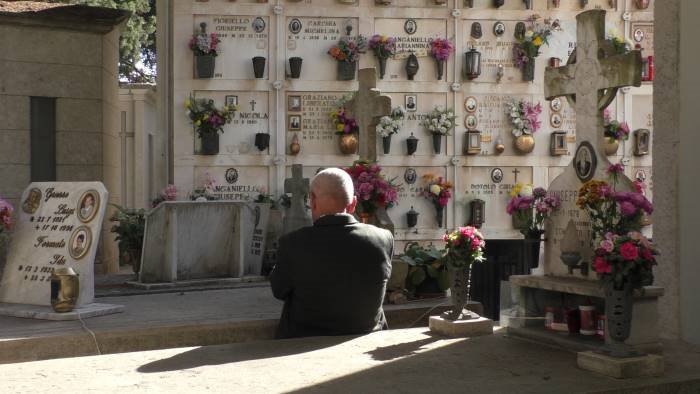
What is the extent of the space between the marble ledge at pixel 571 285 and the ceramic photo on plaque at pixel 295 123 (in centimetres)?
672

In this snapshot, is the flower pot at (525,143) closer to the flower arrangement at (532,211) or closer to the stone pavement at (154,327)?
the stone pavement at (154,327)

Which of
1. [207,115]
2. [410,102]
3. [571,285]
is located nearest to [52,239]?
[571,285]

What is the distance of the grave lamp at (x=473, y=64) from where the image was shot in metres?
12.0

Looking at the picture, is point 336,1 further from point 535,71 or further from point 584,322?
point 584,322

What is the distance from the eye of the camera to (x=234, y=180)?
459 inches

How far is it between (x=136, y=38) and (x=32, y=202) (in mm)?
13850

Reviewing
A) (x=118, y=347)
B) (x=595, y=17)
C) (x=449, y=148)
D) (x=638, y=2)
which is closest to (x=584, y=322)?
(x=595, y=17)

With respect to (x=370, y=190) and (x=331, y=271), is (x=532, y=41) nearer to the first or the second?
(x=370, y=190)

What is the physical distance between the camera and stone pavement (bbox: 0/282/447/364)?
5.24 meters

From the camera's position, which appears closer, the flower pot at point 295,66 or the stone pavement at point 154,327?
the stone pavement at point 154,327

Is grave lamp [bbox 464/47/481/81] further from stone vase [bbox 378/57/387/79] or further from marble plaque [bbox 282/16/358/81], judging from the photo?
marble plaque [bbox 282/16/358/81]

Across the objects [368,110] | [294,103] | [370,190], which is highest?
[294,103]

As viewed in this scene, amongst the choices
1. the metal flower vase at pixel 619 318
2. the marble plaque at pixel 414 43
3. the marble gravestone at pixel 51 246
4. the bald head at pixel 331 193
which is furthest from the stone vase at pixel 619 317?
the marble plaque at pixel 414 43

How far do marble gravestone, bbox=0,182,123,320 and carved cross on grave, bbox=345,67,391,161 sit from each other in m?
2.65
